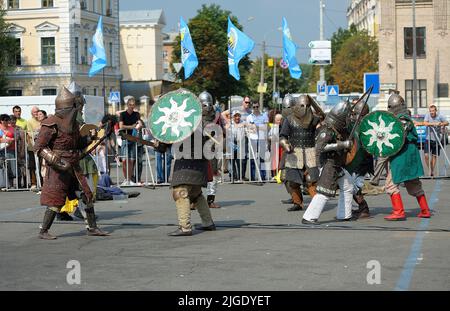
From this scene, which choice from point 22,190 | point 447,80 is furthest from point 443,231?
point 447,80

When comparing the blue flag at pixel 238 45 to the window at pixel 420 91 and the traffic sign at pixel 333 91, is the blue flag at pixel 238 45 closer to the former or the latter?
the traffic sign at pixel 333 91

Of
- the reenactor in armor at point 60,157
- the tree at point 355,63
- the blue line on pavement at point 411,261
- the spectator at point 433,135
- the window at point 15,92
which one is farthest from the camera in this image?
the tree at point 355,63

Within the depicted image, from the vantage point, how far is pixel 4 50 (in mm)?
60219

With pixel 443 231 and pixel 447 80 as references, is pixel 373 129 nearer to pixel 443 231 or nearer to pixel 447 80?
pixel 443 231

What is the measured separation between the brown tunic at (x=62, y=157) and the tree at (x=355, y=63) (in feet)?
211

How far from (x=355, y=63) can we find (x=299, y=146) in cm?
6283

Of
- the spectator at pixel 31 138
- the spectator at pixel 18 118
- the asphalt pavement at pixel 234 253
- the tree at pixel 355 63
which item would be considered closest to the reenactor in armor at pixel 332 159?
the asphalt pavement at pixel 234 253

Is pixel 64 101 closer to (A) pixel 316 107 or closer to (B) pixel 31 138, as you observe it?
(A) pixel 316 107

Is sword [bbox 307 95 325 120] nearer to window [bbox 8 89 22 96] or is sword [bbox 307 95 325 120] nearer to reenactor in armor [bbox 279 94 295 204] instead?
reenactor in armor [bbox 279 94 295 204]

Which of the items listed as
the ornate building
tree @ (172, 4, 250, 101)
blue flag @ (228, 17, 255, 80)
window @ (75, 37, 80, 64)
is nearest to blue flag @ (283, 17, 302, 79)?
blue flag @ (228, 17, 255, 80)

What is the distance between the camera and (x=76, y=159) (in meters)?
10.8

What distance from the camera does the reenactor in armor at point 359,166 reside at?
12.2m
